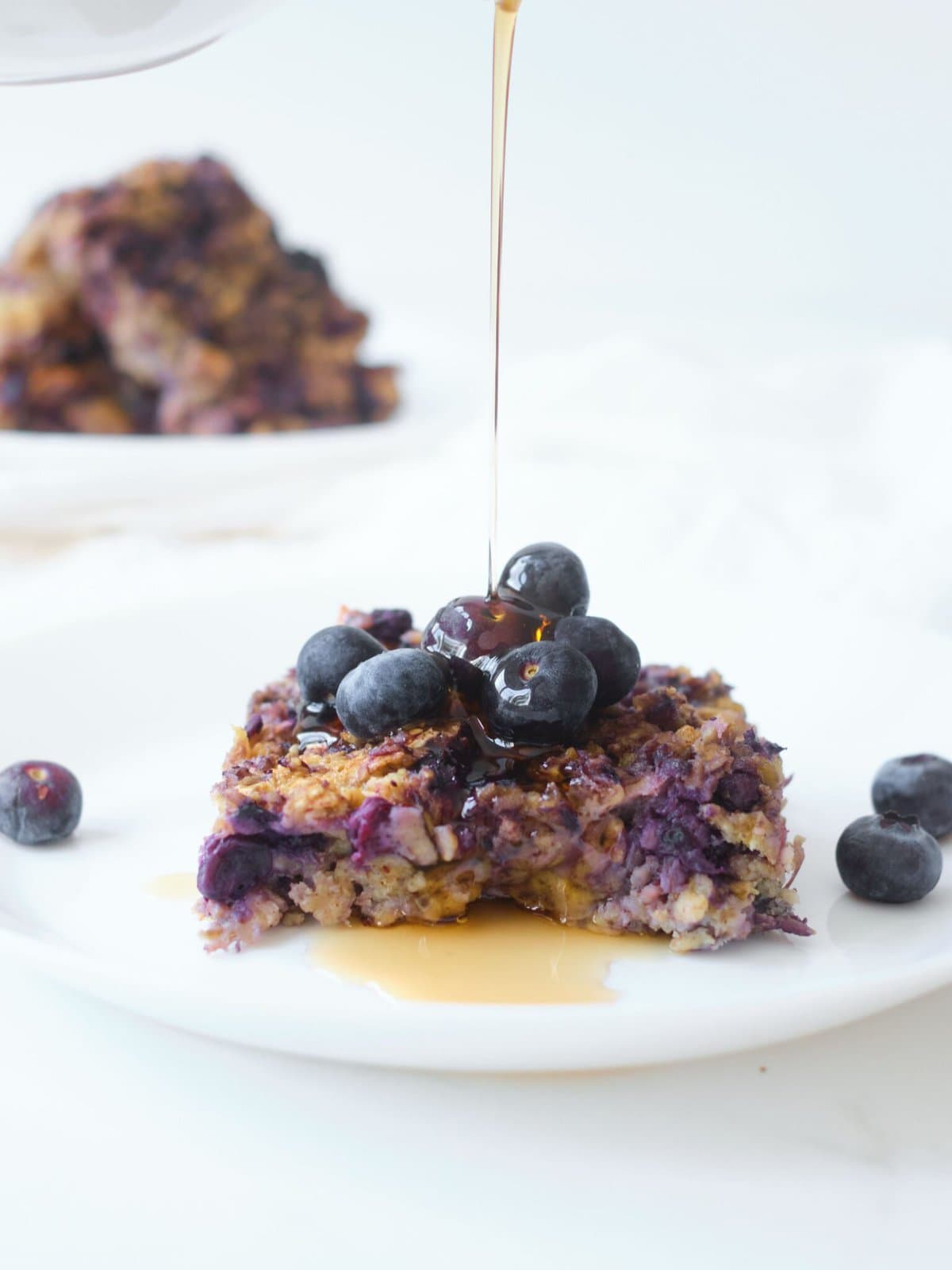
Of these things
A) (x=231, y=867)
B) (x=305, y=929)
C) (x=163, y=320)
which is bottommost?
(x=305, y=929)

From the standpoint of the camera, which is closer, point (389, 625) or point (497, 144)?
point (497, 144)

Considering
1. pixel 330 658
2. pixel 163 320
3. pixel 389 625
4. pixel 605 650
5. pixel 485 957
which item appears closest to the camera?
pixel 485 957

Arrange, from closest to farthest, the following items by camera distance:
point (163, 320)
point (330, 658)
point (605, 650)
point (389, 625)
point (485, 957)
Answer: point (485, 957) < point (605, 650) < point (330, 658) < point (389, 625) < point (163, 320)

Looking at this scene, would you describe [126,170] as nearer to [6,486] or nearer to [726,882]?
[6,486]

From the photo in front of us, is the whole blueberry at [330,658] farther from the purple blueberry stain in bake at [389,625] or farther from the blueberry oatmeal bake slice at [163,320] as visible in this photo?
the blueberry oatmeal bake slice at [163,320]

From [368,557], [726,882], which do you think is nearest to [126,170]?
[368,557]

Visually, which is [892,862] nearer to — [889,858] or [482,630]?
[889,858]

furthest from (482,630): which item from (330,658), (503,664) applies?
(330,658)
